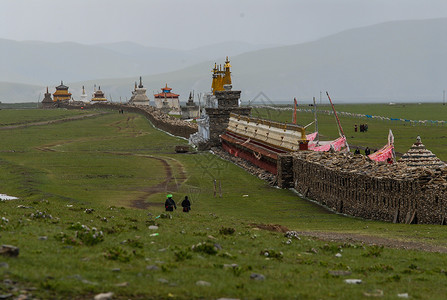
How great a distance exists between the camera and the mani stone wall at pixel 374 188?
83.8ft

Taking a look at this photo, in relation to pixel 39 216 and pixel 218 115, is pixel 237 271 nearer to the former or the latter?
pixel 39 216

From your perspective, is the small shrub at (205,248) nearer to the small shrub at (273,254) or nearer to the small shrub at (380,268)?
the small shrub at (273,254)

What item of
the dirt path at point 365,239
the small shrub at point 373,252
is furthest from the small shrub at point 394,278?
the dirt path at point 365,239

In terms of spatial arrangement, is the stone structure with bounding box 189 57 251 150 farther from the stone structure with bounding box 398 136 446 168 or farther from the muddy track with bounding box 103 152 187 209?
the stone structure with bounding box 398 136 446 168

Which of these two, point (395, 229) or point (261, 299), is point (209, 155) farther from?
point (261, 299)

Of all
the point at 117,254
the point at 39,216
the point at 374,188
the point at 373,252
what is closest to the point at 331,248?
the point at 373,252

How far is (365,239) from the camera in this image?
70.6 feet

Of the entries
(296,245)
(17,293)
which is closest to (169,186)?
(296,245)

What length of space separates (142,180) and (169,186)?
11.9ft

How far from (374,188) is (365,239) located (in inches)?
285

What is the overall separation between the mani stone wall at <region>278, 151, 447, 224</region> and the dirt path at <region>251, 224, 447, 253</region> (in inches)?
157

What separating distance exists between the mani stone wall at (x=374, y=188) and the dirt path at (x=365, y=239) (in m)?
3.99

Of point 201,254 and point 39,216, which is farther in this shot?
point 39,216

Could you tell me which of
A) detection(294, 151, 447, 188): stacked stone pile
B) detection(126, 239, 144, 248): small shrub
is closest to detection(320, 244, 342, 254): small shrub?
detection(126, 239, 144, 248): small shrub
